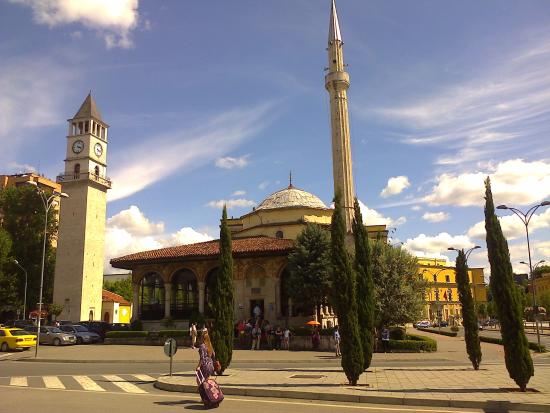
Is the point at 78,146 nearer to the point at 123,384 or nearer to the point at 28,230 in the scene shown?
the point at 28,230

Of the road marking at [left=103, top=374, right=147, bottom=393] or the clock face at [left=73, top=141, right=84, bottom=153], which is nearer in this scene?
the road marking at [left=103, top=374, right=147, bottom=393]

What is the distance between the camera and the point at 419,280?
31406mm

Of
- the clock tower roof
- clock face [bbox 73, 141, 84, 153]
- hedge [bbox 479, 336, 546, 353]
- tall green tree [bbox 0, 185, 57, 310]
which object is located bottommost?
hedge [bbox 479, 336, 546, 353]

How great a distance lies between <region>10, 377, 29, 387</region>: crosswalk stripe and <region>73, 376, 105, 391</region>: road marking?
4.88 feet

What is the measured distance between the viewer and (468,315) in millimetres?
18234

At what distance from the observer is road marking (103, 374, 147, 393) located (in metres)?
13.0

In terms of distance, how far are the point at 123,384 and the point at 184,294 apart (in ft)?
80.2

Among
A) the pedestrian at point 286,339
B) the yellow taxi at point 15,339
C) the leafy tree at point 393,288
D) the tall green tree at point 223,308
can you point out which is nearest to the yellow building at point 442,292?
the leafy tree at point 393,288

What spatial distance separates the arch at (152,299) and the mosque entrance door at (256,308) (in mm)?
7583

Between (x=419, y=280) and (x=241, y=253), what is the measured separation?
12273 mm

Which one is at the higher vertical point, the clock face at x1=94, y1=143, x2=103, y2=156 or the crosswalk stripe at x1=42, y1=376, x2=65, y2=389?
the clock face at x1=94, y1=143, x2=103, y2=156

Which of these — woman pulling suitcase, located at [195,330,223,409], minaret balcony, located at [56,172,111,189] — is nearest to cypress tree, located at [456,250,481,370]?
woman pulling suitcase, located at [195,330,223,409]

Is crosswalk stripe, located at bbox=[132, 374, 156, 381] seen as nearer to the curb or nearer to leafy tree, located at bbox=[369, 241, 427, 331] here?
the curb

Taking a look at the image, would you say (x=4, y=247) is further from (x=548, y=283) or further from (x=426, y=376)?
(x=548, y=283)
